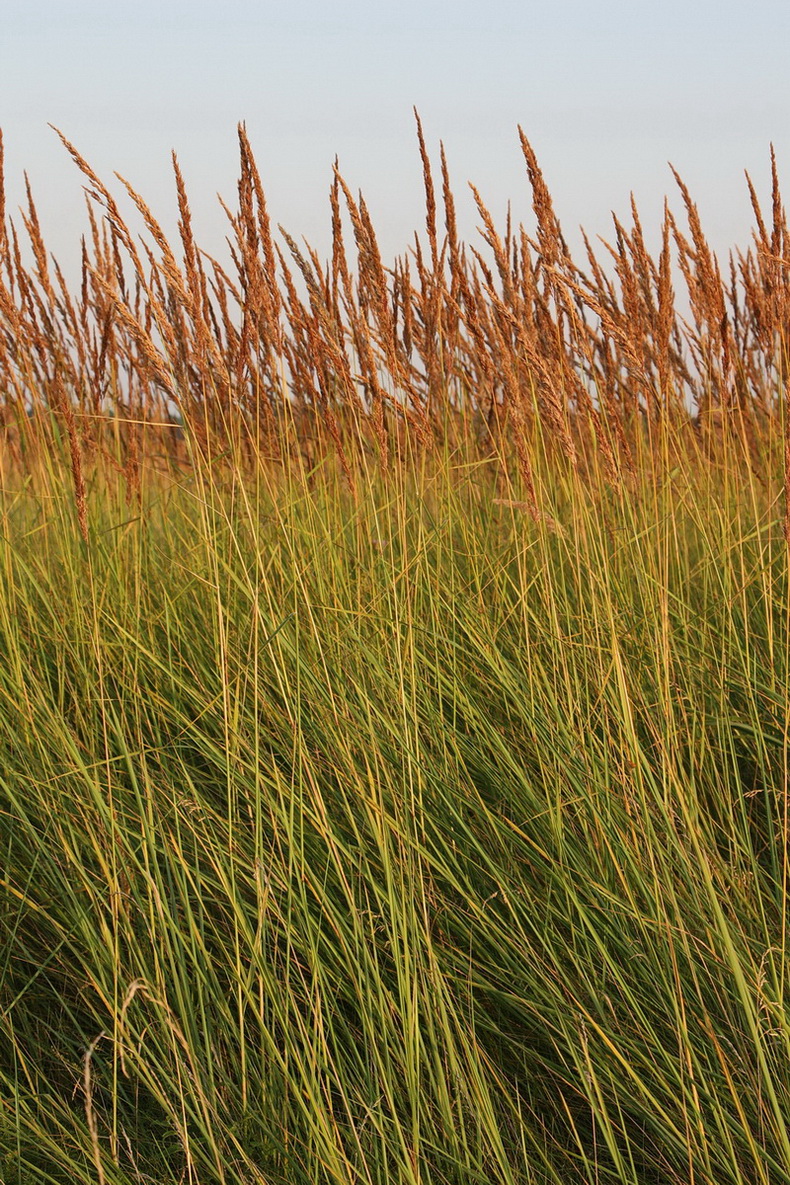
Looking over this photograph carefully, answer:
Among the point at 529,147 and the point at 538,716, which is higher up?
the point at 529,147

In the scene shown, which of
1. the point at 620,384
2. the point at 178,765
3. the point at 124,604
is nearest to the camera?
the point at 178,765

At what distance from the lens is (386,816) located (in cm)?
152

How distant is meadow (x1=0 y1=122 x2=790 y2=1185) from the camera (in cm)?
135

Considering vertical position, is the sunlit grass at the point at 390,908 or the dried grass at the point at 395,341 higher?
the dried grass at the point at 395,341

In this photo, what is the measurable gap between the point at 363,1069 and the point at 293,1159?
140 mm

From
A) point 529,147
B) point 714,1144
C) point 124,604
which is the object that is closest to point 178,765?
point 124,604

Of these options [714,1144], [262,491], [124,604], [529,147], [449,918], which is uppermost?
[529,147]

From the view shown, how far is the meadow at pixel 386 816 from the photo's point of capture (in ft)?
4.44

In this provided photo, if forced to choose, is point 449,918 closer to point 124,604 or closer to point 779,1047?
point 779,1047

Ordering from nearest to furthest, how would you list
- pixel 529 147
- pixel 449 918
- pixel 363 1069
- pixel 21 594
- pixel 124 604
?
pixel 363 1069 → pixel 449 918 → pixel 529 147 → pixel 124 604 → pixel 21 594

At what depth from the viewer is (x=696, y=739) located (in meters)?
2.02

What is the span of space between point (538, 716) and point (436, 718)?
186 millimetres

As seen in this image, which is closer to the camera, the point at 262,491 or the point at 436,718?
the point at 436,718

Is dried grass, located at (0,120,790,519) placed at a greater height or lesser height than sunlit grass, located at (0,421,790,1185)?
greater
